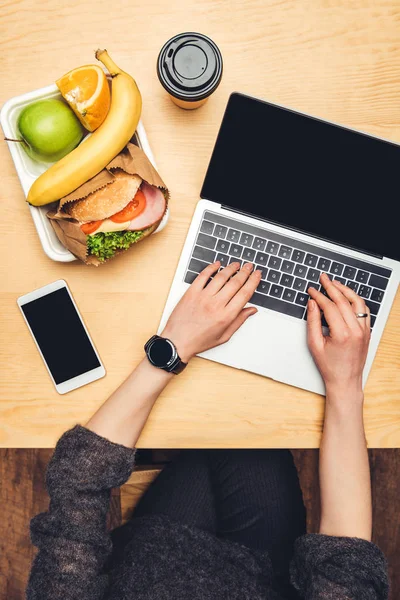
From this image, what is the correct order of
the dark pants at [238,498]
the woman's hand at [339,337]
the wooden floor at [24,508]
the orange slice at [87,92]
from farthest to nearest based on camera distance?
the wooden floor at [24,508], the dark pants at [238,498], the woman's hand at [339,337], the orange slice at [87,92]

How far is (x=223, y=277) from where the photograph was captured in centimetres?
80

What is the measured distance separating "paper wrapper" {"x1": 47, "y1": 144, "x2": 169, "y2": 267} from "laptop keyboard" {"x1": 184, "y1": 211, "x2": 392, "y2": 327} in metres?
0.11

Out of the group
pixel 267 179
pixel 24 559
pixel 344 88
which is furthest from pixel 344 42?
pixel 24 559

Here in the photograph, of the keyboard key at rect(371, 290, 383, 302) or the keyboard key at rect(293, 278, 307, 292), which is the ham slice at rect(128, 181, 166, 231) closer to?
the keyboard key at rect(293, 278, 307, 292)

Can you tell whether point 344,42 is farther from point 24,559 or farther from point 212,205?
point 24,559

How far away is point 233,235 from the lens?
80 cm

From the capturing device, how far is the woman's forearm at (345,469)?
2.62 ft

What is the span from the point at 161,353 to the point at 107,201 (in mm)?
254

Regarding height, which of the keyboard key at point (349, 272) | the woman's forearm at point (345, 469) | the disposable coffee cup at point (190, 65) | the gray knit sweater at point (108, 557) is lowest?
the gray knit sweater at point (108, 557)

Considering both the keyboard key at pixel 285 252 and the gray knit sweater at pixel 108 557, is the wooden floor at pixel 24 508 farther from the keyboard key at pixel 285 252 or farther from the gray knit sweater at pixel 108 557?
the keyboard key at pixel 285 252

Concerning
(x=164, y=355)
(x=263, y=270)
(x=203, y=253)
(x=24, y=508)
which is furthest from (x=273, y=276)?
(x=24, y=508)

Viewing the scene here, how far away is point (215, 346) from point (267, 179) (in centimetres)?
29

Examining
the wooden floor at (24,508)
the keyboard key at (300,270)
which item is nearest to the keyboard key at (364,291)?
the keyboard key at (300,270)

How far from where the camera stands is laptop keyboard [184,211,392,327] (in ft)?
2.61
